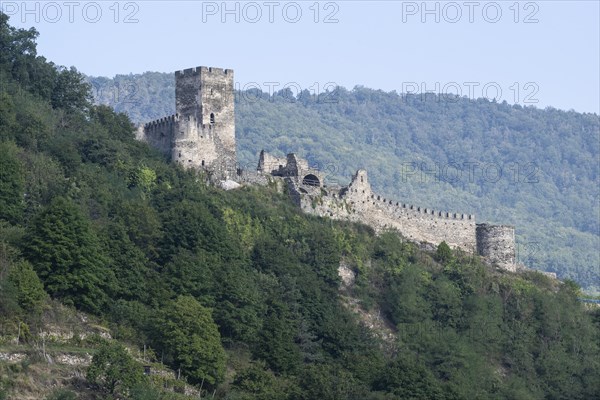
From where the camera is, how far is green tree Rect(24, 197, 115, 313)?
199 ft

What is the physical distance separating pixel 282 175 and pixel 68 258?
72.8 ft

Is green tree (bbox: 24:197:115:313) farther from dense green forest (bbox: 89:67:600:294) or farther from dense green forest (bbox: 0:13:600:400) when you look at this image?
dense green forest (bbox: 89:67:600:294)

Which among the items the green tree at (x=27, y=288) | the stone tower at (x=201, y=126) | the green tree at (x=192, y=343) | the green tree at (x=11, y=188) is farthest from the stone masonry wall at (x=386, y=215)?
the green tree at (x=27, y=288)

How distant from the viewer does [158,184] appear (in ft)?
245

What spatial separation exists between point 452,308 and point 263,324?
46.1ft

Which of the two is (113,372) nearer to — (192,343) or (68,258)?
(192,343)

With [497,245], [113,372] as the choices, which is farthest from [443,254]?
[113,372]

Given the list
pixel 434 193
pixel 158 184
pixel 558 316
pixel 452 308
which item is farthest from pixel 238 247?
pixel 434 193

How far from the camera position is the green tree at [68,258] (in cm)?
6072

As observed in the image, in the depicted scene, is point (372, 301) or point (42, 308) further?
point (372, 301)

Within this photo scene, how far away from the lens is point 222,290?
220 feet

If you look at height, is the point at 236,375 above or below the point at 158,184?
below

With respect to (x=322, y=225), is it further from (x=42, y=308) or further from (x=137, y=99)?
(x=137, y=99)

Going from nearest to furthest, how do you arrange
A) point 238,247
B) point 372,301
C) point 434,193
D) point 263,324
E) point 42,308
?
point 42,308 < point 263,324 < point 238,247 < point 372,301 < point 434,193
